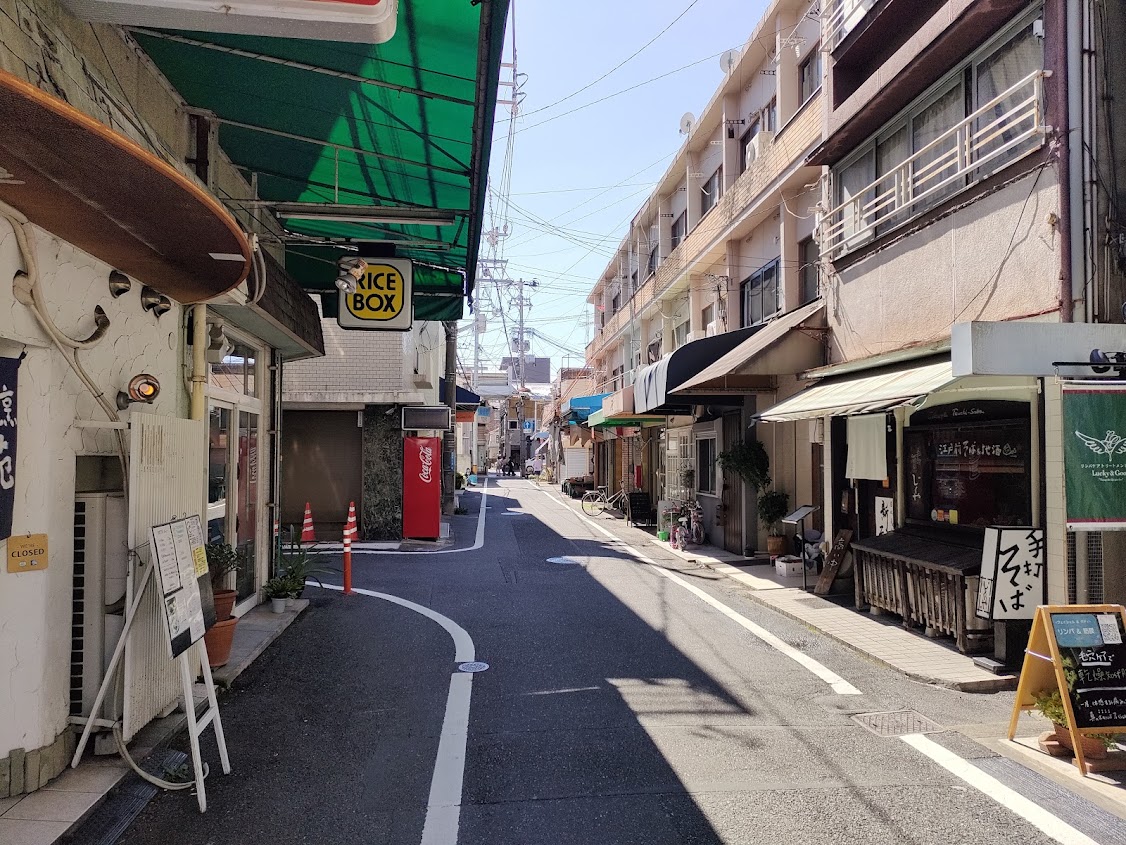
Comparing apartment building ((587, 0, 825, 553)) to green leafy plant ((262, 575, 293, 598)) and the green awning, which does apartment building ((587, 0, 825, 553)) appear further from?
green leafy plant ((262, 575, 293, 598))

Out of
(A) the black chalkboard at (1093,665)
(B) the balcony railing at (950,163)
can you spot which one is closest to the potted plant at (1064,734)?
(A) the black chalkboard at (1093,665)

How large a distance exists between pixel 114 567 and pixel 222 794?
1636 millimetres

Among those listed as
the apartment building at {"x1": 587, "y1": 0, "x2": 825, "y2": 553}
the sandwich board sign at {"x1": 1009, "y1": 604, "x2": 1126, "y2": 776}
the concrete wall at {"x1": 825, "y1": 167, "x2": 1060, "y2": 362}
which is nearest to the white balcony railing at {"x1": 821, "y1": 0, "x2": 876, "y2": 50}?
the apartment building at {"x1": 587, "y1": 0, "x2": 825, "y2": 553}

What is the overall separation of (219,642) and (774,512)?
402 inches

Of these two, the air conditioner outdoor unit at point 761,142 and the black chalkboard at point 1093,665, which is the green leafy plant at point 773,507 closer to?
the air conditioner outdoor unit at point 761,142

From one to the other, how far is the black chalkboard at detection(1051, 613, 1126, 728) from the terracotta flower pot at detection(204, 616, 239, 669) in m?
6.64

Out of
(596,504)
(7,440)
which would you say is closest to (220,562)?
(7,440)

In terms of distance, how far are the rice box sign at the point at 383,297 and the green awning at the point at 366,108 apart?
1.31 feet

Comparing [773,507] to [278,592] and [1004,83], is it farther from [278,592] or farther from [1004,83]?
[278,592]

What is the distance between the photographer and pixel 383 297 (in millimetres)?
9570

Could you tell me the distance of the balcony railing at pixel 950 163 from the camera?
24.3 ft

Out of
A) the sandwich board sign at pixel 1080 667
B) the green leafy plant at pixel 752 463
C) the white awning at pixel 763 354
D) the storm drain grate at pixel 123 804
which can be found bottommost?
the storm drain grate at pixel 123 804

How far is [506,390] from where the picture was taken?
62.9 meters

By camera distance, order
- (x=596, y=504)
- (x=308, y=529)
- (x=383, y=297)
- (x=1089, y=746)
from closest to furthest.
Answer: (x=1089, y=746) → (x=383, y=297) → (x=308, y=529) → (x=596, y=504)
